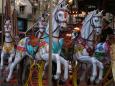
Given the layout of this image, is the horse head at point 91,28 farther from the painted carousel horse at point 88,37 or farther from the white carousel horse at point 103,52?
the white carousel horse at point 103,52

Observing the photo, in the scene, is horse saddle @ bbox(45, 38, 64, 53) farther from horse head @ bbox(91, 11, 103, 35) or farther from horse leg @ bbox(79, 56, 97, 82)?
horse head @ bbox(91, 11, 103, 35)

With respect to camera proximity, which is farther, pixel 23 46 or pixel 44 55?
pixel 23 46

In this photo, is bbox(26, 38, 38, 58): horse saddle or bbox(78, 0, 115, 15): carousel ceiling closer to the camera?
bbox(26, 38, 38, 58): horse saddle

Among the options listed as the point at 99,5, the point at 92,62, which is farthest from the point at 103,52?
the point at 99,5

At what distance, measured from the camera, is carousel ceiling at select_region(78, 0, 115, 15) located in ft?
53.5

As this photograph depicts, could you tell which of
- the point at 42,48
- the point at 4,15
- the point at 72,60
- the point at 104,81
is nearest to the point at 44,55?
the point at 42,48

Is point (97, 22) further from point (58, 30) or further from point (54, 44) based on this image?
point (54, 44)

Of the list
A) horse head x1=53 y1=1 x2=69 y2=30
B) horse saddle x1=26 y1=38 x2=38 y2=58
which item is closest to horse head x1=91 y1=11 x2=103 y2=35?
horse head x1=53 y1=1 x2=69 y2=30

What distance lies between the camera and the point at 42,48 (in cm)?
1212

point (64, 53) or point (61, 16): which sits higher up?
point (61, 16)

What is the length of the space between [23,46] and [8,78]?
4.13ft

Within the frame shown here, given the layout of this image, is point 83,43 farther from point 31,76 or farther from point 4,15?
point 4,15

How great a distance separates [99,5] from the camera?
1652cm

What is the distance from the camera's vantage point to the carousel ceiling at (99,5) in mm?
16297
